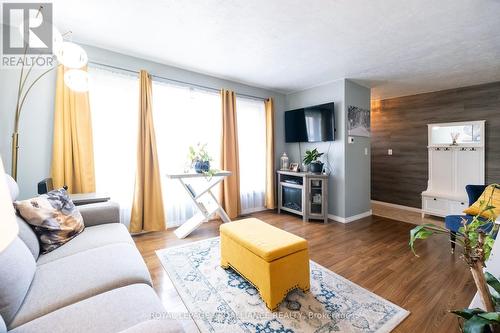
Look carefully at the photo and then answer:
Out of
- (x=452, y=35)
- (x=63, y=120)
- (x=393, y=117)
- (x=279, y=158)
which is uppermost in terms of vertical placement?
(x=452, y=35)

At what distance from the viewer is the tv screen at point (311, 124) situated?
363cm

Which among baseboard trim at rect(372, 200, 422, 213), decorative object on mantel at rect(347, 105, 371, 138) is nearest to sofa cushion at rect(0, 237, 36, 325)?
decorative object on mantel at rect(347, 105, 371, 138)

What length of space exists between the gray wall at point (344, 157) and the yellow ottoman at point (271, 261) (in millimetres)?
2151

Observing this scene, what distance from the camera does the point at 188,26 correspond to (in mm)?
2113

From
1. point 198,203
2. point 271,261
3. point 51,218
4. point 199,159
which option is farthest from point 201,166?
point 271,261

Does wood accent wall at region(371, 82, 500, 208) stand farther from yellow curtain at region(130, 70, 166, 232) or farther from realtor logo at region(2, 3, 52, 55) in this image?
realtor logo at region(2, 3, 52, 55)

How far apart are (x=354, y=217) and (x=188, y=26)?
3.59 m

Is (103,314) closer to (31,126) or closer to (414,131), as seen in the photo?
(31,126)

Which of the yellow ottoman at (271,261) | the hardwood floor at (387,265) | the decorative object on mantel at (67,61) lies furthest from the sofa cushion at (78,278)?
the decorative object on mantel at (67,61)

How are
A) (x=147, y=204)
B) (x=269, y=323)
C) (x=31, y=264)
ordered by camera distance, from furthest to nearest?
(x=147, y=204) < (x=269, y=323) < (x=31, y=264)

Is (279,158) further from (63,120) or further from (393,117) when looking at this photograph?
(63,120)

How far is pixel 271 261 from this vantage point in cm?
153

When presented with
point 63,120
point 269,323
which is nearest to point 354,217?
point 269,323

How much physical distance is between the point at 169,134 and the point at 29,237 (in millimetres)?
2012
